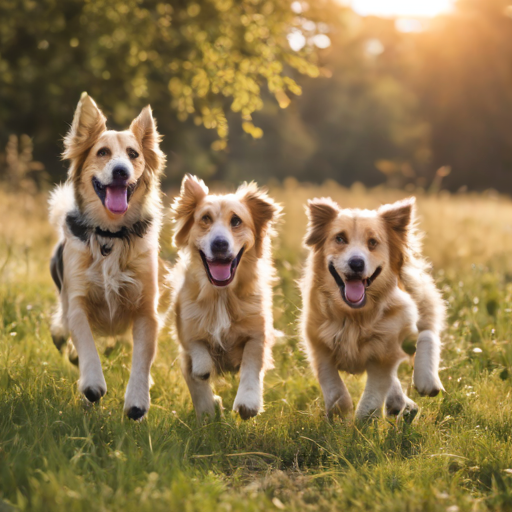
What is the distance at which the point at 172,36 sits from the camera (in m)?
8.39

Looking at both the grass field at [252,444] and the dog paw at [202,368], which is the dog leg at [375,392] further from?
the dog paw at [202,368]

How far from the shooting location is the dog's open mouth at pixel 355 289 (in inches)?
168

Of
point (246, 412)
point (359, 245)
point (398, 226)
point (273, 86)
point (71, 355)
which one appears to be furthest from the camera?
point (273, 86)

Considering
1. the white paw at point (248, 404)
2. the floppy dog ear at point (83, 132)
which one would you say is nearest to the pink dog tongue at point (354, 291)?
the white paw at point (248, 404)

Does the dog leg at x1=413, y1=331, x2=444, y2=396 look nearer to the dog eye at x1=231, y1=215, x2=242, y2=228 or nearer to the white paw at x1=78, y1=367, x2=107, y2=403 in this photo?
the dog eye at x1=231, y1=215, x2=242, y2=228

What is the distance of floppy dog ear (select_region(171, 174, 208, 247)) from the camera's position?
183 inches

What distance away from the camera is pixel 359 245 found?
4.34 metres

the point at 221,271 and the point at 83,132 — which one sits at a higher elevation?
the point at 83,132

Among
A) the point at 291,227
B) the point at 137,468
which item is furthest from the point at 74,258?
the point at 291,227

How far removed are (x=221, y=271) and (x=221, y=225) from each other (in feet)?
1.11

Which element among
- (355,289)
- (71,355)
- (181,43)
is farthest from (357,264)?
(181,43)

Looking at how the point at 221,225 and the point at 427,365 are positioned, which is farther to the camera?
the point at 221,225

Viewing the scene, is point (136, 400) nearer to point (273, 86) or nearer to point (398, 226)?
point (398, 226)

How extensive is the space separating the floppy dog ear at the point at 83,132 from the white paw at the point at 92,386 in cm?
Result: 165
